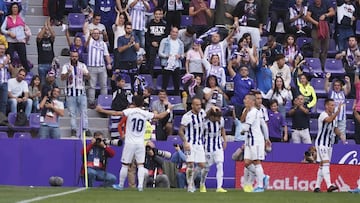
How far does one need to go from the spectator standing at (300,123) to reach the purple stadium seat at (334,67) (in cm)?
288

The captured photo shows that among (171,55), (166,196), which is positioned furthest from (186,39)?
(166,196)

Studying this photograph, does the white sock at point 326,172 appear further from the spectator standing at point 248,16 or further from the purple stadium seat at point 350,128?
the spectator standing at point 248,16

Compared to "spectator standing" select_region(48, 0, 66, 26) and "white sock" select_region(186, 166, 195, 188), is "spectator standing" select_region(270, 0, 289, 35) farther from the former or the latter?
"white sock" select_region(186, 166, 195, 188)

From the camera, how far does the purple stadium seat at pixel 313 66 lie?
3005cm

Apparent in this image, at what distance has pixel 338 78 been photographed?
30.0 m

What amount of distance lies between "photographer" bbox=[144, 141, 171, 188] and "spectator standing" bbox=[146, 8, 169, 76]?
14.2 ft

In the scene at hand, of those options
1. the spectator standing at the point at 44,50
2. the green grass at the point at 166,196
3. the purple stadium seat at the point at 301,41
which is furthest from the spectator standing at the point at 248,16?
the green grass at the point at 166,196

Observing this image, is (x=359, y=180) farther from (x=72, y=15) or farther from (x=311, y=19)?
(x=72, y=15)

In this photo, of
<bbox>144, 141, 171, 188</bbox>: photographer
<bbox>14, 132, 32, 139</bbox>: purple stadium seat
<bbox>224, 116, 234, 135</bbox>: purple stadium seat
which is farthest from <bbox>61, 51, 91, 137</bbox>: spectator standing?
<bbox>224, 116, 234, 135</bbox>: purple stadium seat

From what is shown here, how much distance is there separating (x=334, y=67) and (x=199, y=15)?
394cm

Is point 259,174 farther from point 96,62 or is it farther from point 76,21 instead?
point 76,21

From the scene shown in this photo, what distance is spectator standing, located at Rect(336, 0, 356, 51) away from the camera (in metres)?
30.5

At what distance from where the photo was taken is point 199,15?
2984cm

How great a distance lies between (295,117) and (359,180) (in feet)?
8.04
